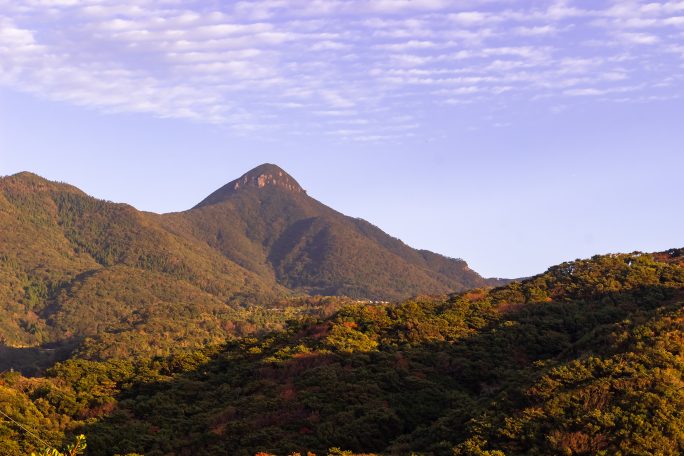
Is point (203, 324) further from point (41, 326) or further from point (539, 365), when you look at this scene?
point (539, 365)

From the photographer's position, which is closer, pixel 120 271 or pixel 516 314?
pixel 516 314

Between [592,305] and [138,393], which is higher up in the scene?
[592,305]

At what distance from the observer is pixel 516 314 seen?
4466 centimetres

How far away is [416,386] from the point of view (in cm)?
3334

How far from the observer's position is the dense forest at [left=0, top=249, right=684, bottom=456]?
75.3ft

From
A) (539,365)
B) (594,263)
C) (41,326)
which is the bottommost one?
(41,326)

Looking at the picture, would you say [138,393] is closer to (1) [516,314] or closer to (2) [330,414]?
(2) [330,414]

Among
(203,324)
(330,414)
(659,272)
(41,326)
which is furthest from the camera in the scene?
(41,326)

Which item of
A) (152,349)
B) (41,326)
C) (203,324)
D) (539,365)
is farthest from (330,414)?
(41,326)

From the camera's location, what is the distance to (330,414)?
30188 mm

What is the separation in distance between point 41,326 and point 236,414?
146480mm

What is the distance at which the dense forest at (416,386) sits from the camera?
23.0 metres

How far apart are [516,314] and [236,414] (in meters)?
20.1

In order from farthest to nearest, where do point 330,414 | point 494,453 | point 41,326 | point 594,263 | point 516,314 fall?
point 41,326, point 594,263, point 516,314, point 330,414, point 494,453
